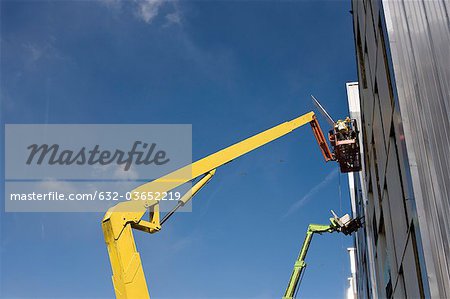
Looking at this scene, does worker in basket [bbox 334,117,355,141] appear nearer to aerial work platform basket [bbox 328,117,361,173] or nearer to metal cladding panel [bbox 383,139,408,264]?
aerial work platform basket [bbox 328,117,361,173]

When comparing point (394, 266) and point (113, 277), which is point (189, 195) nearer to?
point (113, 277)

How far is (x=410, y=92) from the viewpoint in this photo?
8.06 m

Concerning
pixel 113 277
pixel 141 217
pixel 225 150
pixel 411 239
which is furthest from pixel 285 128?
pixel 411 239

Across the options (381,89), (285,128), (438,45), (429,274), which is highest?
(285,128)

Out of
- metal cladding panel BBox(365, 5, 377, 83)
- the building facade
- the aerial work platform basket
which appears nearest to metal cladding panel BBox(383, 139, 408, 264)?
the building facade

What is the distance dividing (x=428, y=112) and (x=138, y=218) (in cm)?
1130

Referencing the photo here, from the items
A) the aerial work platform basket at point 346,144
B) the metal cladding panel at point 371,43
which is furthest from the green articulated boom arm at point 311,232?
the metal cladding panel at point 371,43

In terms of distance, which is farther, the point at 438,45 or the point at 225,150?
the point at 225,150

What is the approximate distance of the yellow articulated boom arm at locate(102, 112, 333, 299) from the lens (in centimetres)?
1481

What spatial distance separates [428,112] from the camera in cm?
725

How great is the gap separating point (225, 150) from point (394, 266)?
1084 centimetres

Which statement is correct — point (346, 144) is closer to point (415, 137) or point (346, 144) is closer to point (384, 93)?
point (384, 93)

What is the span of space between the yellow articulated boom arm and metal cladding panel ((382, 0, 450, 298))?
10.1 meters

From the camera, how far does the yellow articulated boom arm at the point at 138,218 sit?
14.8 meters
